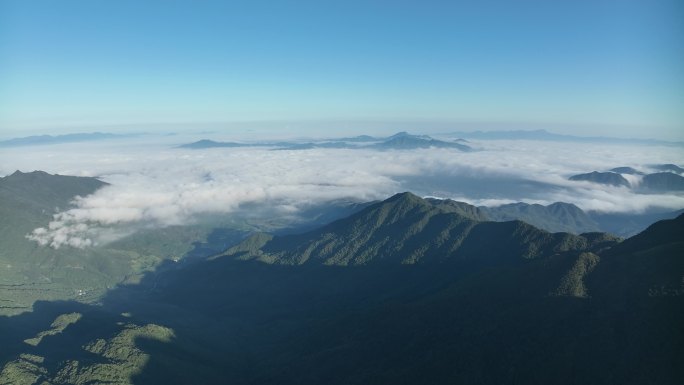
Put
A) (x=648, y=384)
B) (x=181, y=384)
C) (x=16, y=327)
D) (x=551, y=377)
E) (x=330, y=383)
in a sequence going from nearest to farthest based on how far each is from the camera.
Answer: (x=648, y=384), (x=551, y=377), (x=330, y=383), (x=181, y=384), (x=16, y=327)

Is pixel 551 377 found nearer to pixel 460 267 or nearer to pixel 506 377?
pixel 506 377

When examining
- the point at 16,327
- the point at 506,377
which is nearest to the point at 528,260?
the point at 506,377

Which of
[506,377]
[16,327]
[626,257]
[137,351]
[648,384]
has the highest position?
[626,257]

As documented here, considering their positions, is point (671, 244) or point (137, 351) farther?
point (137, 351)

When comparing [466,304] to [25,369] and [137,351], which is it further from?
[25,369]

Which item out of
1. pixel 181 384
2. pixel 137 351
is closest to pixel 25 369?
pixel 137 351

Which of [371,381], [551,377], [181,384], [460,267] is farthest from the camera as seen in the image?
[460,267]

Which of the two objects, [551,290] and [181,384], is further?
[181,384]

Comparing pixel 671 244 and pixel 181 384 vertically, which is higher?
pixel 671 244

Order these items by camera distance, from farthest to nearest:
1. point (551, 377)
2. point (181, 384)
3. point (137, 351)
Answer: point (137, 351)
point (181, 384)
point (551, 377)
